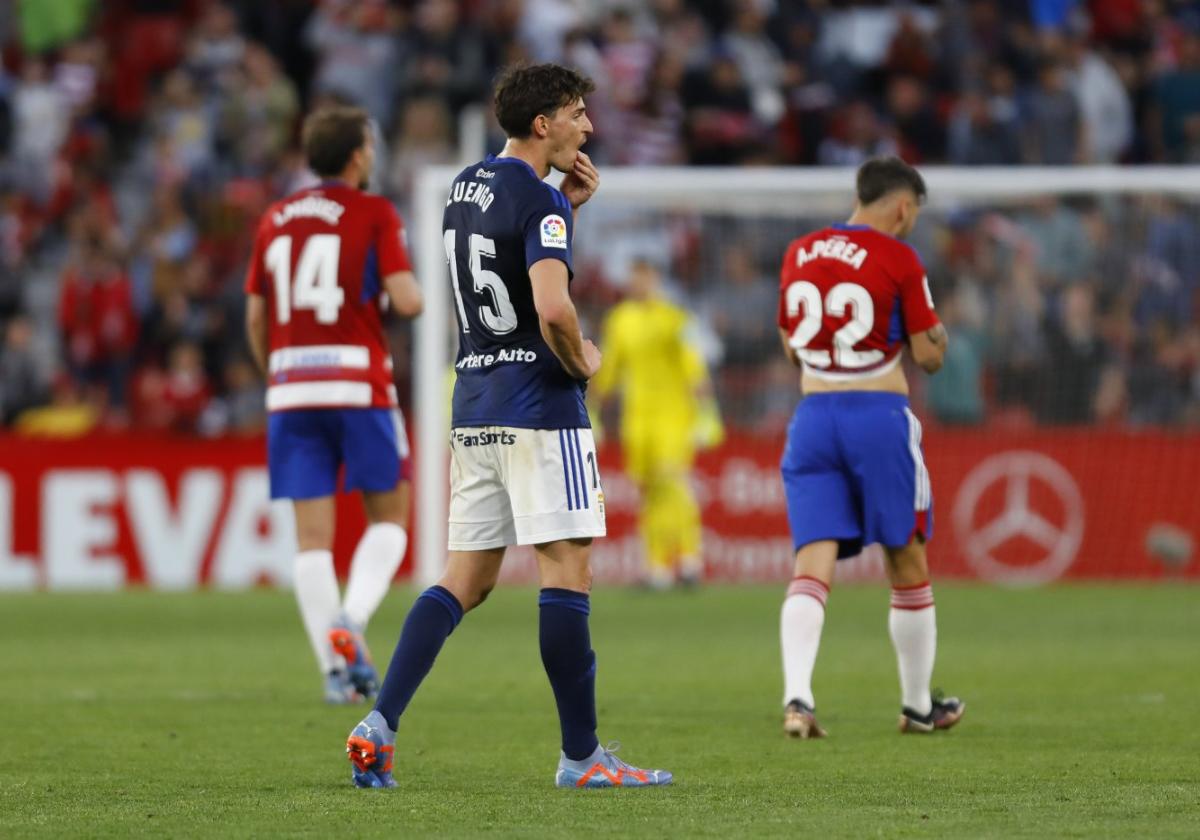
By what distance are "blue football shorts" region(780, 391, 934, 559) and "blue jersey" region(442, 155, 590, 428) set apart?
1759 millimetres

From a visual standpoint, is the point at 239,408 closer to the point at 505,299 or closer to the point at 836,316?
the point at 836,316

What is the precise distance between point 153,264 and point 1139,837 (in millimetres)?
16041

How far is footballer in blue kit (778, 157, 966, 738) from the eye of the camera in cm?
800

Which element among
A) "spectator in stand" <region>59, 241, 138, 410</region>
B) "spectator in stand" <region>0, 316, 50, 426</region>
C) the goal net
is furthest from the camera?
"spectator in stand" <region>59, 241, 138, 410</region>

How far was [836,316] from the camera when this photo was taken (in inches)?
317

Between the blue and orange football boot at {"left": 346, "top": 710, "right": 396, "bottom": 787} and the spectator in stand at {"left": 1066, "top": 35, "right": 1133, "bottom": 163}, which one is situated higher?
the spectator in stand at {"left": 1066, "top": 35, "right": 1133, "bottom": 163}

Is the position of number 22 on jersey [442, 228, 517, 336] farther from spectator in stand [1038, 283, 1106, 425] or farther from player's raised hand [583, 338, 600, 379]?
spectator in stand [1038, 283, 1106, 425]

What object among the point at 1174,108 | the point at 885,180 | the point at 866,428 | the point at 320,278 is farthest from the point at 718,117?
the point at 866,428

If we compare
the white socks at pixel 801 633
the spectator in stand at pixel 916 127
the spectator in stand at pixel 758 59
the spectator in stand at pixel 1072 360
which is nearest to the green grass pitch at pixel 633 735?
the white socks at pixel 801 633

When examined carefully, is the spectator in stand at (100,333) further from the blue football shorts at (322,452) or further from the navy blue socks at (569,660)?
the navy blue socks at (569,660)

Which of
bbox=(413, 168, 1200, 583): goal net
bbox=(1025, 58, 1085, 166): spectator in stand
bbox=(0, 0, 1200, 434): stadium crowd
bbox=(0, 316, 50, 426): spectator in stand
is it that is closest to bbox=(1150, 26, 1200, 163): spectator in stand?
bbox=(0, 0, 1200, 434): stadium crowd

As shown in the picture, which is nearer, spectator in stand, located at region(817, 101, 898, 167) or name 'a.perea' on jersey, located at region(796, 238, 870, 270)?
name 'a.perea' on jersey, located at region(796, 238, 870, 270)

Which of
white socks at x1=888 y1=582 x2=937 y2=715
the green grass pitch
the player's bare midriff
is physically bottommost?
the green grass pitch

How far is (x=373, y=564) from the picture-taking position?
9.34 meters
